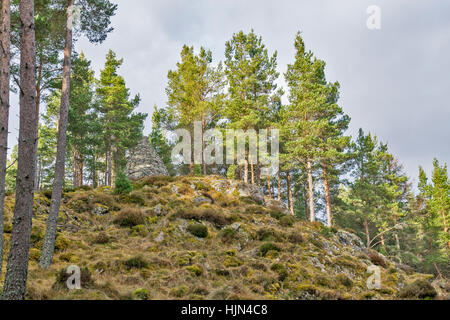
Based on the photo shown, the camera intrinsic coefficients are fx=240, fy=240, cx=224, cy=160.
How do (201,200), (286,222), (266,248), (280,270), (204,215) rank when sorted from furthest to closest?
1. (201,200)
2. (286,222)
3. (204,215)
4. (266,248)
5. (280,270)

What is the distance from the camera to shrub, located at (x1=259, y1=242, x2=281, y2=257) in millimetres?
10109

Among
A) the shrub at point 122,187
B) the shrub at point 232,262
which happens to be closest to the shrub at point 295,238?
the shrub at point 232,262

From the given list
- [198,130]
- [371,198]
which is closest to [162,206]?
[198,130]

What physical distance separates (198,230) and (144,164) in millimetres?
13435

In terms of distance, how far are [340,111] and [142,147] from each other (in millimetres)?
18201

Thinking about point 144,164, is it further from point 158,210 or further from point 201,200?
point 158,210

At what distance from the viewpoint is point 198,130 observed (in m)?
23.1

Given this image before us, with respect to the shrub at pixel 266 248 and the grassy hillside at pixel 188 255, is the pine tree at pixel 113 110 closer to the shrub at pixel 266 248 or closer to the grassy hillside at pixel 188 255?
the grassy hillside at pixel 188 255

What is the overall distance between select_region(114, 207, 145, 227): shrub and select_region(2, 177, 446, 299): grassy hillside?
0.05m

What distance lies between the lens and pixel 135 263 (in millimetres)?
7602

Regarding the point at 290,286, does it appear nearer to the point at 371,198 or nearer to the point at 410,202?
the point at 371,198

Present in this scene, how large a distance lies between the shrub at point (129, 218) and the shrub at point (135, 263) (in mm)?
3633

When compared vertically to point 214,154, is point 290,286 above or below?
below

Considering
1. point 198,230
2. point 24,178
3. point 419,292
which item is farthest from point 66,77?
point 419,292
